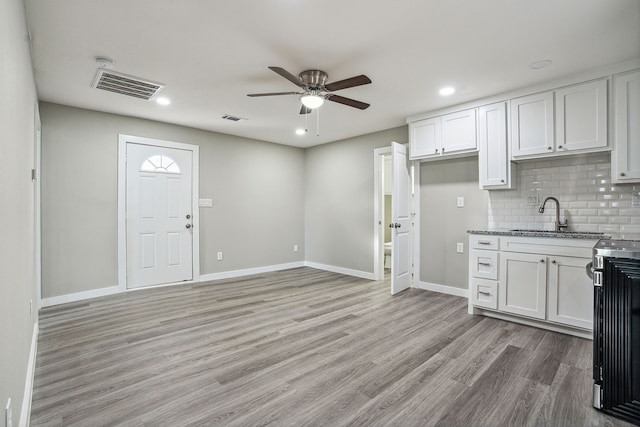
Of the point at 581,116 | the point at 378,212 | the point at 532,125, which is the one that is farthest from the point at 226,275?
the point at 581,116

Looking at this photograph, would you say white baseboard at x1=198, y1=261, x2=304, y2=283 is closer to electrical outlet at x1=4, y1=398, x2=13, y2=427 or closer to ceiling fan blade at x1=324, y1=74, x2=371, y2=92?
ceiling fan blade at x1=324, y1=74, x2=371, y2=92

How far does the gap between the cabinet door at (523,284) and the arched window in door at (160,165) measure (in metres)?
4.64

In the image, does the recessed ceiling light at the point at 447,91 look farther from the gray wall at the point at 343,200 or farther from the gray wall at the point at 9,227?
the gray wall at the point at 9,227

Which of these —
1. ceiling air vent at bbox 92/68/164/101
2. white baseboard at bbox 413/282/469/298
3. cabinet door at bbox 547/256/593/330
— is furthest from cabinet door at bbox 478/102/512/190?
ceiling air vent at bbox 92/68/164/101

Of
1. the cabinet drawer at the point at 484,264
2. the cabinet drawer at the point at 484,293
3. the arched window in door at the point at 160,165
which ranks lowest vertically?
the cabinet drawer at the point at 484,293

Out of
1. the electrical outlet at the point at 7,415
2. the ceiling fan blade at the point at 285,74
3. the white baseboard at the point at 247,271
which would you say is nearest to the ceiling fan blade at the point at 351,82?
the ceiling fan blade at the point at 285,74

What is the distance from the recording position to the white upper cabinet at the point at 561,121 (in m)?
2.99

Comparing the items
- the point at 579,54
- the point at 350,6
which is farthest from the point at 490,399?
the point at 579,54

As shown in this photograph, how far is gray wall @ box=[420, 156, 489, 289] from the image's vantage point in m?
Result: 4.16

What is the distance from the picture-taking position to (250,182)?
5.83m

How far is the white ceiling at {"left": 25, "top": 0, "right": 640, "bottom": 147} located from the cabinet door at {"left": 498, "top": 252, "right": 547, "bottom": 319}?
1847 mm

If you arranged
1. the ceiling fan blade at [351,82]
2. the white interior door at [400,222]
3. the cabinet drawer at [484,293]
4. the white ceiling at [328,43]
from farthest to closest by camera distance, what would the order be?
the white interior door at [400,222], the cabinet drawer at [484,293], the ceiling fan blade at [351,82], the white ceiling at [328,43]

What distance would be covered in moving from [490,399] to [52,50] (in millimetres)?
4234

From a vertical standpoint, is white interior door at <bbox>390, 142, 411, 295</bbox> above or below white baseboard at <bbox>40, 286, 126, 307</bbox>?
above
